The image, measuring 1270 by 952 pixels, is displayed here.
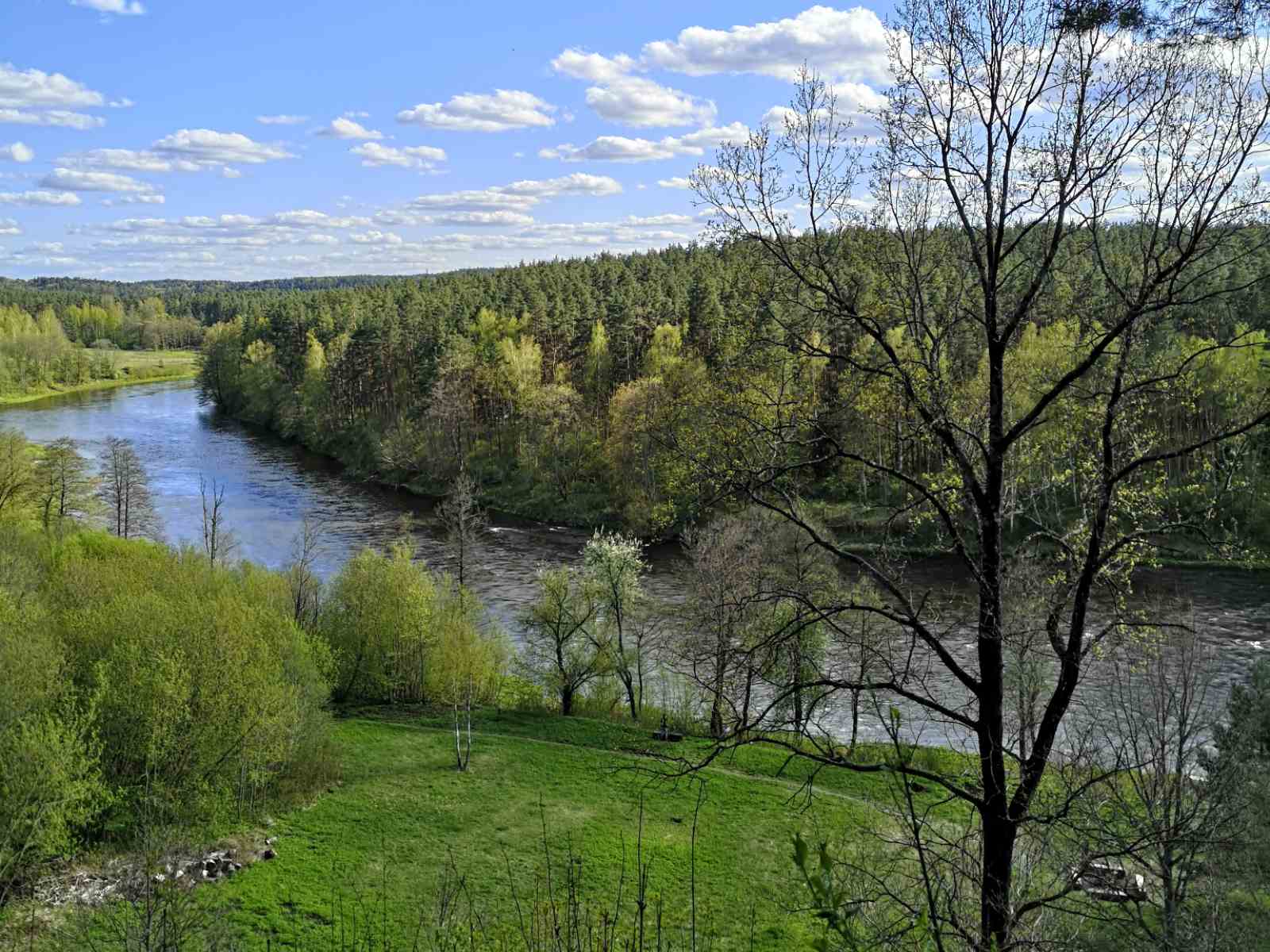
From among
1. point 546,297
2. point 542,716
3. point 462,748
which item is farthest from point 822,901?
point 546,297

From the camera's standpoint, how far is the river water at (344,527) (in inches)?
1416

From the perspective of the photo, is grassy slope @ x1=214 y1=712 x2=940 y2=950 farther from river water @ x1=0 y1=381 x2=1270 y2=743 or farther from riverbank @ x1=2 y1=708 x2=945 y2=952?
river water @ x1=0 y1=381 x2=1270 y2=743

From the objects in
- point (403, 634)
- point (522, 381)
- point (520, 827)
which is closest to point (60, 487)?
point (403, 634)

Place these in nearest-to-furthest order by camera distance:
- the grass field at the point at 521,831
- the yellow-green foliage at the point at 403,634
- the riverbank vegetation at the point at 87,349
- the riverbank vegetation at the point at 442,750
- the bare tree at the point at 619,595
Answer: the riverbank vegetation at the point at 442,750, the grass field at the point at 521,831, the bare tree at the point at 619,595, the yellow-green foliage at the point at 403,634, the riverbank vegetation at the point at 87,349

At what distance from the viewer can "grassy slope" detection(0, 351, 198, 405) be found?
10831 centimetres

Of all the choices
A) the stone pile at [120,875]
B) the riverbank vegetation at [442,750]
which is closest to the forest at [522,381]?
the riverbank vegetation at [442,750]

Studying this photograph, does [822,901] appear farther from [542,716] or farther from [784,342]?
[542,716]

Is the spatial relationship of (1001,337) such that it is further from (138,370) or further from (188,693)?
(138,370)

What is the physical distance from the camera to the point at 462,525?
135 ft

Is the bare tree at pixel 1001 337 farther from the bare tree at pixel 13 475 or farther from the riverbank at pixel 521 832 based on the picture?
the bare tree at pixel 13 475

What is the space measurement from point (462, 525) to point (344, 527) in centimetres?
1400

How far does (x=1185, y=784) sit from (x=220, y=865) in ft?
71.0

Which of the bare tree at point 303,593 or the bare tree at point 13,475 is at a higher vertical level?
the bare tree at point 13,475

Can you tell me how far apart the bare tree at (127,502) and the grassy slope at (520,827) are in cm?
2100
